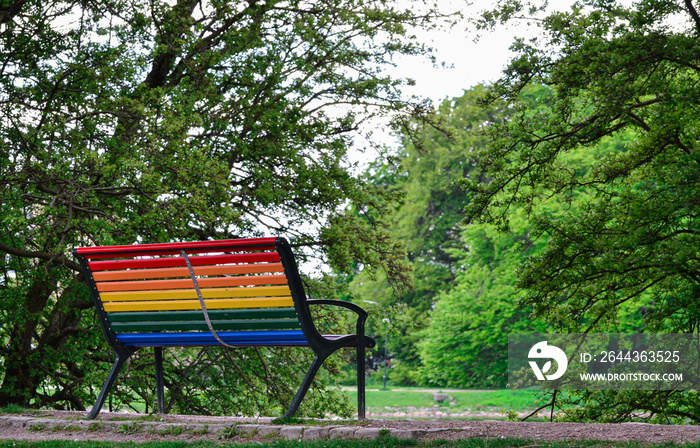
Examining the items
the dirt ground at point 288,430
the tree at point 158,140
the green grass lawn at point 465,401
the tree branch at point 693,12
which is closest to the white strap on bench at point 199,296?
the dirt ground at point 288,430

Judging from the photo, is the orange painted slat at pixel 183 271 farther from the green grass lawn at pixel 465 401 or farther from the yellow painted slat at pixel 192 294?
the green grass lawn at pixel 465 401

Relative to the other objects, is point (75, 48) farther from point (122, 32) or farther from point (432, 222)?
point (432, 222)

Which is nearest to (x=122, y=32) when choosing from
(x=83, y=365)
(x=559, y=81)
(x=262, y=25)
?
(x=262, y=25)

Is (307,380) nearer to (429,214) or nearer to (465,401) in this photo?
(465,401)

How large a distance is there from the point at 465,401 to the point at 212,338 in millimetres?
24219

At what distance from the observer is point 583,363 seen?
34.7 feet

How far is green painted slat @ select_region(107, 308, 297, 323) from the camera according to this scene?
4.69 meters

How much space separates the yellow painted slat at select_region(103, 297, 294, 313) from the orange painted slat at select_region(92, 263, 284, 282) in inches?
8.5

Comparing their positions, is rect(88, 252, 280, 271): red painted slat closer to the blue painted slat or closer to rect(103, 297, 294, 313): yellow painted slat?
rect(103, 297, 294, 313): yellow painted slat

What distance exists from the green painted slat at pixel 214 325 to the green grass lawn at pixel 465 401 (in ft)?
70.2

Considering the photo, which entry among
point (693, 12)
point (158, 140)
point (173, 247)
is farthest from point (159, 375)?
point (693, 12)

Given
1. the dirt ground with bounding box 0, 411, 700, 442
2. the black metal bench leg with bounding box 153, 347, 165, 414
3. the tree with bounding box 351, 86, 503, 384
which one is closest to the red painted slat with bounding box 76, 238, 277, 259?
the dirt ground with bounding box 0, 411, 700, 442

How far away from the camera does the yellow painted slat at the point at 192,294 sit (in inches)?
180

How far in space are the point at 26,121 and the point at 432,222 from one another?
2938 cm
